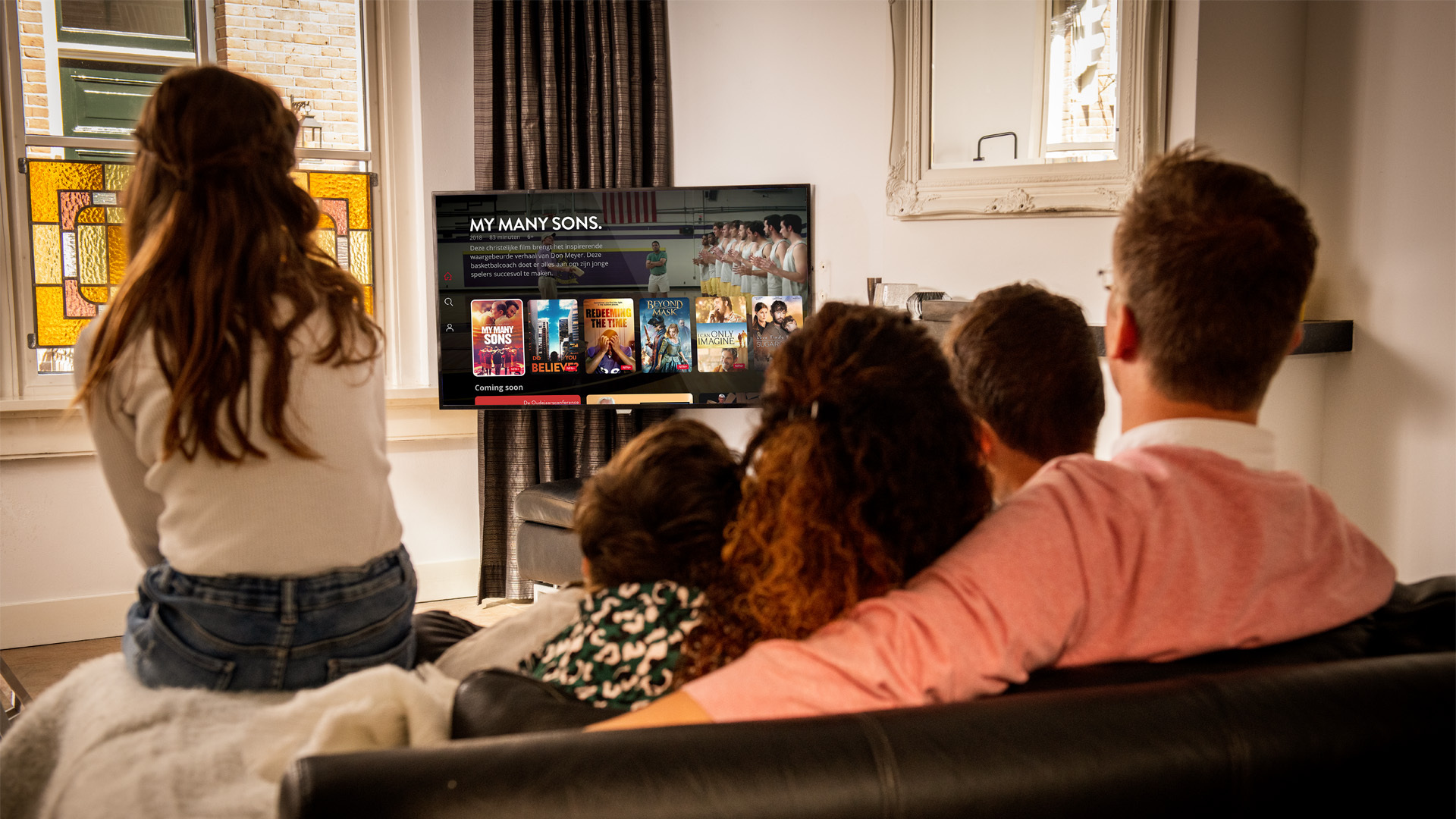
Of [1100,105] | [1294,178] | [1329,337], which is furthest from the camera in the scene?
[1100,105]

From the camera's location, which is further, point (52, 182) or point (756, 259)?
point (756, 259)

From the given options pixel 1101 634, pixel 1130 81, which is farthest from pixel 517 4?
pixel 1101 634

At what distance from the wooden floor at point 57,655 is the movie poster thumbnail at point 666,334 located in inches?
43.4

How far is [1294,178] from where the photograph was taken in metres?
2.83

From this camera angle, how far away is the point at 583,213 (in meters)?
3.63

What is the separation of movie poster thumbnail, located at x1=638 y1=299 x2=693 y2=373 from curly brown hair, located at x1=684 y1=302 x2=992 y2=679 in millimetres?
2749

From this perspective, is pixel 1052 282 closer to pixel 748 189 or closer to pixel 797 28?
pixel 748 189

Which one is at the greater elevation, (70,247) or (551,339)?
(70,247)

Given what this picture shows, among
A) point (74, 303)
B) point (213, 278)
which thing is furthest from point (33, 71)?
point (213, 278)

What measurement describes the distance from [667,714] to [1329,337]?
8.15 ft

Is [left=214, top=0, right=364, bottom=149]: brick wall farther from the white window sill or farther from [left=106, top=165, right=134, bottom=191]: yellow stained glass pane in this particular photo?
the white window sill

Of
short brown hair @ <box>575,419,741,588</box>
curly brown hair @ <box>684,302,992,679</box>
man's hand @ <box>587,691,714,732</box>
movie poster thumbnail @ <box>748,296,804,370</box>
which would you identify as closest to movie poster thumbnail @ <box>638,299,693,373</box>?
movie poster thumbnail @ <box>748,296,804,370</box>

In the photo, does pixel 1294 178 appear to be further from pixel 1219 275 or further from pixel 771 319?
pixel 1219 275

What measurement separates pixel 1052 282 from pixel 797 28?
146cm
